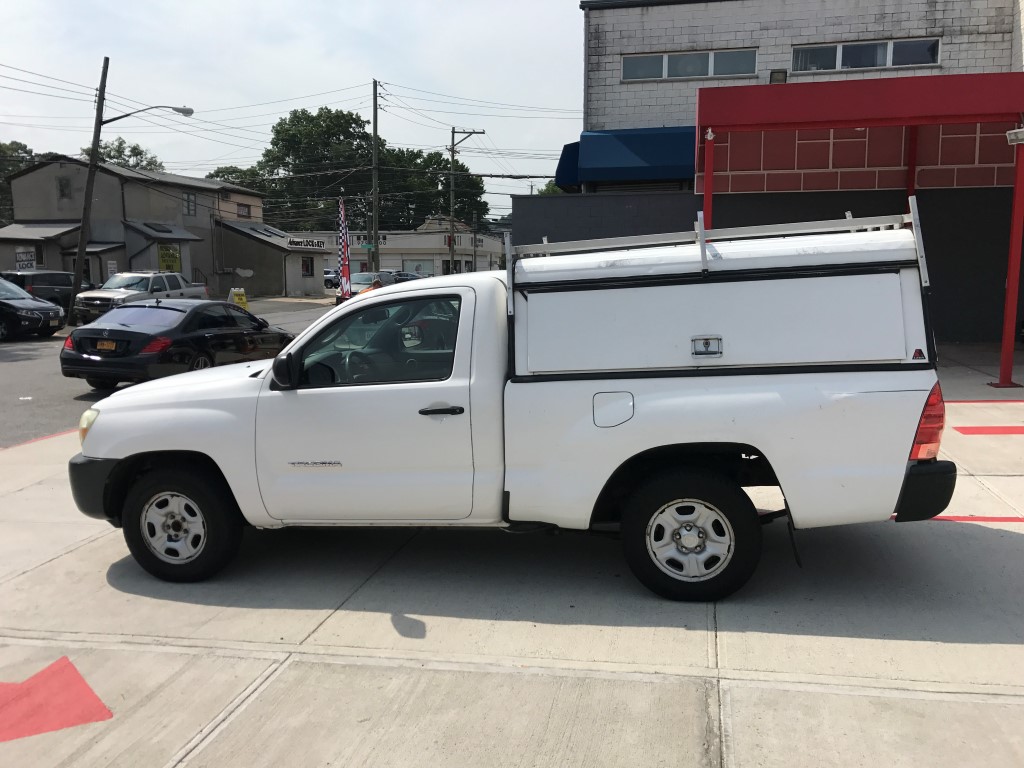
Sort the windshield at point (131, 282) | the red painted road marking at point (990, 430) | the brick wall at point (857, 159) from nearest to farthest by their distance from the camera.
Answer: the red painted road marking at point (990, 430), the brick wall at point (857, 159), the windshield at point (131, 282)

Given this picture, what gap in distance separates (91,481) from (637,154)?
1487cm

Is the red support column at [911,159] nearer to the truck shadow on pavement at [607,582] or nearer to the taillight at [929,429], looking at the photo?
the truck shadow on pavement at [607,582]

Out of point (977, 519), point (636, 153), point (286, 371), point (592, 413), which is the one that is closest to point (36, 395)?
point (286, 371)

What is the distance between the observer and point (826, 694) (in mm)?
3635

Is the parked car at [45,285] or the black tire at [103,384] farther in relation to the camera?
the parked car at [45,285]

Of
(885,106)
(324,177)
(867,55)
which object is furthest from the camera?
(324,177)

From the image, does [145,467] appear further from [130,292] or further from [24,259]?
[24,259]

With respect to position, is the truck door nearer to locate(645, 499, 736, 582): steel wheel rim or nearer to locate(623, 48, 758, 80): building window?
locate(645, 499, 736, 582): steel wheel rim

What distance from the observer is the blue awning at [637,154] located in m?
17.6

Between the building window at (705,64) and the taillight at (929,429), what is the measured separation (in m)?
16.2

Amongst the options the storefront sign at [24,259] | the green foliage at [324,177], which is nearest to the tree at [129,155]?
the green foliage at [324,177]

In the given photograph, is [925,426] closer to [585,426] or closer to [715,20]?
[585,426]

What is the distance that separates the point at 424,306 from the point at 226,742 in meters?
2.49

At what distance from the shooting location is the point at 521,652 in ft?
13.6
